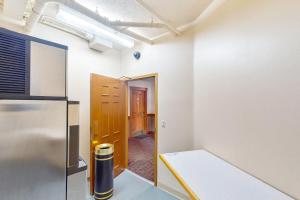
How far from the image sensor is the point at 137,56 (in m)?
2.87

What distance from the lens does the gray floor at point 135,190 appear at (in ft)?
7.43

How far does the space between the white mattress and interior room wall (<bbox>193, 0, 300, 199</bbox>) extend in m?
0.09

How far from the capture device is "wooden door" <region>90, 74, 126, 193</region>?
232cm

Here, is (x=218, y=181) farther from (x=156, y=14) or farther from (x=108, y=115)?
(x=108, y=115)

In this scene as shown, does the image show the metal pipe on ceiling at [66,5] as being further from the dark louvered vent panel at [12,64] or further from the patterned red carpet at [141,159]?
the patterned red carpet at [141,159]

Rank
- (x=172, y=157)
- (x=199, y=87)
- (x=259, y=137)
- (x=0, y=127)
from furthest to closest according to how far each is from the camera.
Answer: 1. (x=199, y=87)
2. (x=172, y=157)
3. (x=259, y=137)
4. (x=0, y=127)

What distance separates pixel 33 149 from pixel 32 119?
222mm

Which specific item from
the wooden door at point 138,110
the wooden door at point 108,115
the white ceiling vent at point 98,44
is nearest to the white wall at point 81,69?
the white ceiling vent at point 98,44

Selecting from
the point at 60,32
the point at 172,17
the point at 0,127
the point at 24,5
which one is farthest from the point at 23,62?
the point at 172,17

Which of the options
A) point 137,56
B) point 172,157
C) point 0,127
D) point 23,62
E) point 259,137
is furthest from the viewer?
point 137,56

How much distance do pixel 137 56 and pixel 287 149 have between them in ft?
8.27

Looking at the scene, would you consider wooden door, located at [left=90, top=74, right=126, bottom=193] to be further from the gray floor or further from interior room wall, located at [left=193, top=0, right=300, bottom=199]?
interior room wall, located at [left=193, top=0, right=300, bottom=199]

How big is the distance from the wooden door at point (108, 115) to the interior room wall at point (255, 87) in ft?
5.37

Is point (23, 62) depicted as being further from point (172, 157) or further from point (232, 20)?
point (232, 20)
